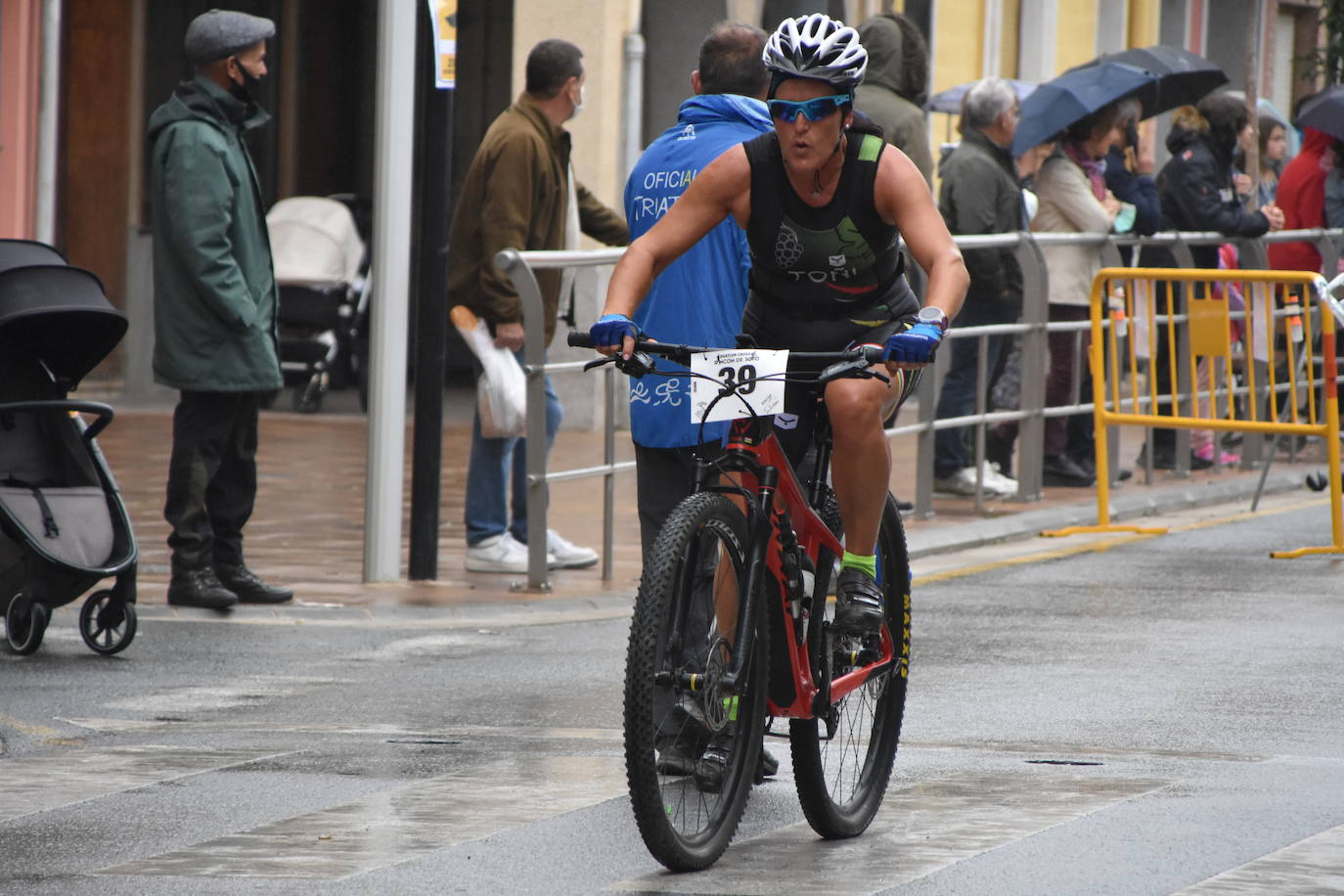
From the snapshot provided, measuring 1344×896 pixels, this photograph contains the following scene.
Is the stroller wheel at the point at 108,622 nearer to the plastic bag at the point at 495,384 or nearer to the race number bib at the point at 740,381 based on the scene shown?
the plastic bag at the point at 495,384

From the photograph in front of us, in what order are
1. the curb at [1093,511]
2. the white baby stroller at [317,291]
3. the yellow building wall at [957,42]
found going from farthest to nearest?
1. the yellow building wall at [957,42]
2. the white baby stroller at [317,291]
3. the curb at [1093,511]

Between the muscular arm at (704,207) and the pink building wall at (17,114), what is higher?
the pink building wall at (17,114)

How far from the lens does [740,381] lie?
18.0ft

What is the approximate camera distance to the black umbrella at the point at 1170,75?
15.3m

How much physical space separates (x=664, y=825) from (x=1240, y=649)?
4.11m

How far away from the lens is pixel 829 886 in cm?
535

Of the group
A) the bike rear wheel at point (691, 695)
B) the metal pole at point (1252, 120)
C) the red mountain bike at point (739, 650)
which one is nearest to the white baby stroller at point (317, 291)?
the metal pole at point (1252, 120)


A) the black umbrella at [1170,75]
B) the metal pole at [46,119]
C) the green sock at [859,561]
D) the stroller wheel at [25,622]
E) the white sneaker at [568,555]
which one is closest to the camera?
the green sock at [859,561]

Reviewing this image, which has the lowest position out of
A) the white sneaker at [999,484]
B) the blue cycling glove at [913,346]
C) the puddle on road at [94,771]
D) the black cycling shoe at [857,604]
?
the puddle on road at [94,771]

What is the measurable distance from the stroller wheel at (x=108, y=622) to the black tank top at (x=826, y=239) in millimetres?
3240

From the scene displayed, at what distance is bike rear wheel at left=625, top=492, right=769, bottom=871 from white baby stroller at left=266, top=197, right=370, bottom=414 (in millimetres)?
12981

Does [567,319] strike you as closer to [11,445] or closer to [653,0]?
[11,445]

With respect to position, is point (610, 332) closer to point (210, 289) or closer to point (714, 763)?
point (714, 763)

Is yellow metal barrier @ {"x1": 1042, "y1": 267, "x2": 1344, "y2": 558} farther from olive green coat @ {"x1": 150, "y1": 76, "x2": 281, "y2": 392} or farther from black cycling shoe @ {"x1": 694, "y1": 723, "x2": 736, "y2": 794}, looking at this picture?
black cycling shoe @ {"x1": 694, "y1": 723, "x2": 736, "y2": 794}
